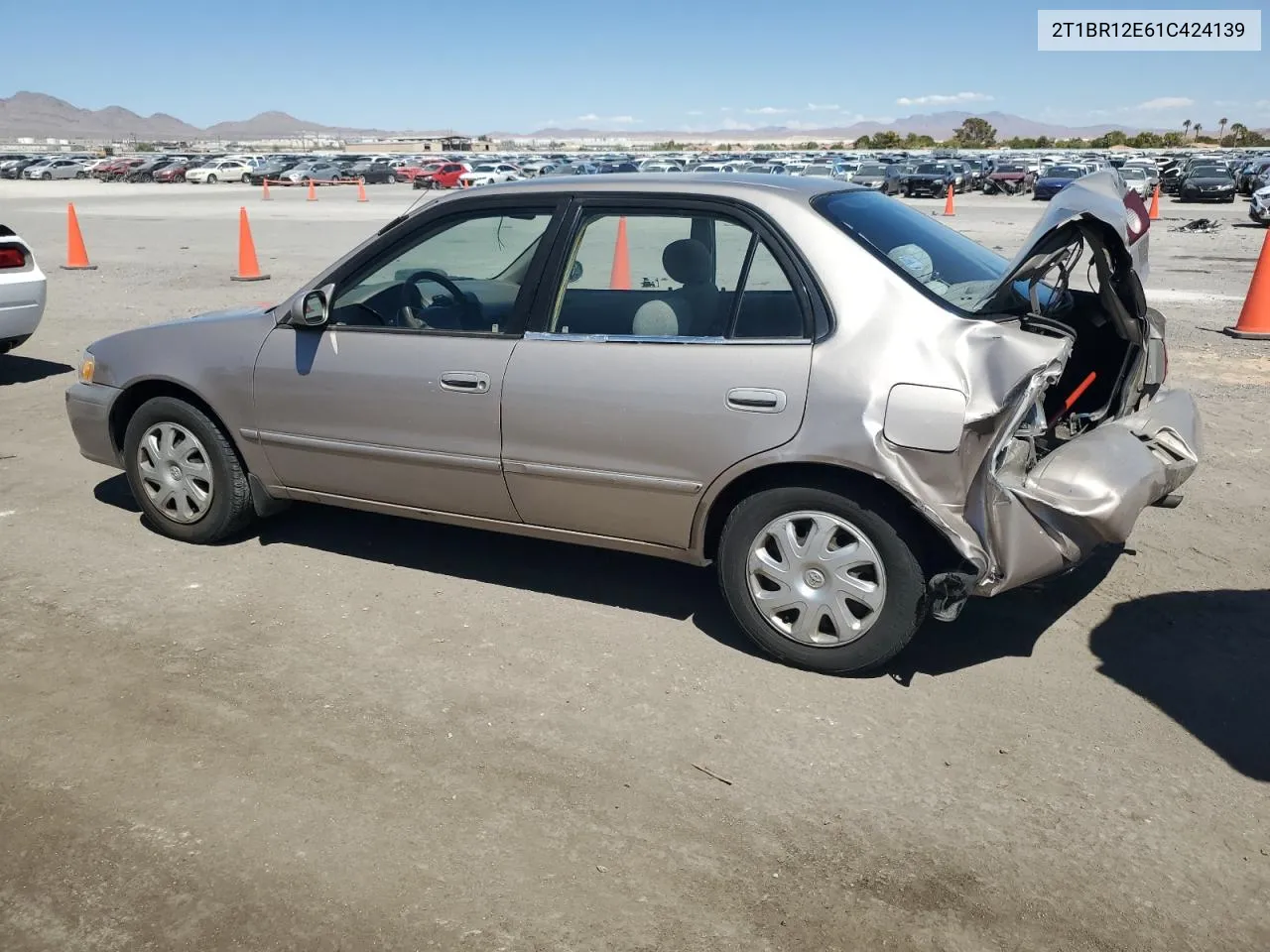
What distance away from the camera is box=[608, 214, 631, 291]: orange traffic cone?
511 centimetres

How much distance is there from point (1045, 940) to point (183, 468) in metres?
4.15

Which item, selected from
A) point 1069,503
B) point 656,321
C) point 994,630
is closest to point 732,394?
point 656,321

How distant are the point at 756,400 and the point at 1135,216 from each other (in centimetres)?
176

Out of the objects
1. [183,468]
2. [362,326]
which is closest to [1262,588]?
[362,326]

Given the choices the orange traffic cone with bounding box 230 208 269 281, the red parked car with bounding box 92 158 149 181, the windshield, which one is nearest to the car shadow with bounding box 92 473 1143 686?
the windshield

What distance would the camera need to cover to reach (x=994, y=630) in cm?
433

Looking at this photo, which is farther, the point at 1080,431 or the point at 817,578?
the point at 1080,431

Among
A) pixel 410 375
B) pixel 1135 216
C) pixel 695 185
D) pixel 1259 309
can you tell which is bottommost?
pixel 1259 309

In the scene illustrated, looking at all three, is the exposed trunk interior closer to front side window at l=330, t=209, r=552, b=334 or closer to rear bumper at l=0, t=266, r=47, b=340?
front side window at l=330, t=209, r=552, b=334

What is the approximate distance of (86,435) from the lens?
534cm

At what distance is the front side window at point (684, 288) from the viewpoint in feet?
12.7

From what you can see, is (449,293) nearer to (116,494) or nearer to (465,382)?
(465,382)

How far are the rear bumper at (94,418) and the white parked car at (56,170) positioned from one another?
65.3 m

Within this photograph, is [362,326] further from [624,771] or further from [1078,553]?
[1078,553]
